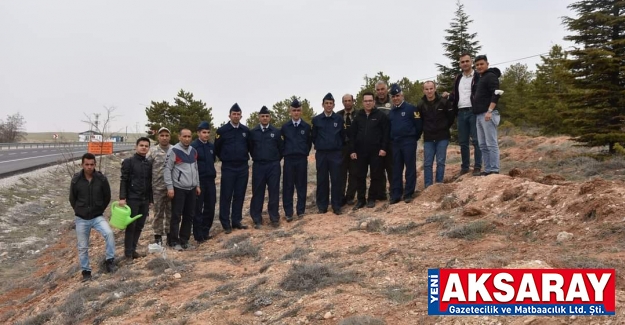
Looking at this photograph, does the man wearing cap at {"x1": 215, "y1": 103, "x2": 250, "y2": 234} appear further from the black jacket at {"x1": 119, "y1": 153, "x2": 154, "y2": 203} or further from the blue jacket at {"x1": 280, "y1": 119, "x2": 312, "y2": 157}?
the black jacket at {"x1": 119, "y1": 153, "x2": 154, "y2": 203}

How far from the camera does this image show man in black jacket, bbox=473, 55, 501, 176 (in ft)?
21.9

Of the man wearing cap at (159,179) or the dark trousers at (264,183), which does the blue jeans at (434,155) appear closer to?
the dark trousers at (264,183)

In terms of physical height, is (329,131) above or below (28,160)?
above

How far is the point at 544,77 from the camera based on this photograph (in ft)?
85.7

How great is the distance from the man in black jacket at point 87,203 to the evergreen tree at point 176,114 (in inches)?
1025

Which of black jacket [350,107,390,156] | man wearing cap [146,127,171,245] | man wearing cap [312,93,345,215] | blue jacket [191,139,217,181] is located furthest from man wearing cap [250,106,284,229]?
man wearing cap [146,127,171,245]

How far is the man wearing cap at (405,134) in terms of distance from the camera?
756 centimetres

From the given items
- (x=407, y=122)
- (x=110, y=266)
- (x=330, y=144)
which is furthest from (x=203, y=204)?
(x=407, y=122)

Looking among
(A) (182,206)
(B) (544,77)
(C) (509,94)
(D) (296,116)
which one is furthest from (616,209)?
(C) (509,94)

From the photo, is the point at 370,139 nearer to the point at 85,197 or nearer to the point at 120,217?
the point at 120,217

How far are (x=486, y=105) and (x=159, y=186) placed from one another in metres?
5.35

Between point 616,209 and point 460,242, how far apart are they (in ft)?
5.47

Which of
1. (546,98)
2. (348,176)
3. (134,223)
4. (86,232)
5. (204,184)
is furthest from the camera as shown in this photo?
(546,98)

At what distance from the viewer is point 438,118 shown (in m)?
7.39
